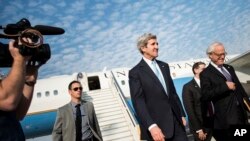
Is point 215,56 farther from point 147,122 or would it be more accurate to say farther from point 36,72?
point 36,72

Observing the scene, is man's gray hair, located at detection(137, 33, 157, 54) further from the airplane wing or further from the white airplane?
the airplane wing

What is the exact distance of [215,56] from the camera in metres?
4.11

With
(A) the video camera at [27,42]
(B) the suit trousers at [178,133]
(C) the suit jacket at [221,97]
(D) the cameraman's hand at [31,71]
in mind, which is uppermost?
(A) the video camera at [27,42]

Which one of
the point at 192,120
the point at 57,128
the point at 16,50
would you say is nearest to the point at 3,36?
the point at 16,50

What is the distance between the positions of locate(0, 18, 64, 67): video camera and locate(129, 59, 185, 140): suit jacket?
1.85 metres

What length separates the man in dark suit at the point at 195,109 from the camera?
526 cm

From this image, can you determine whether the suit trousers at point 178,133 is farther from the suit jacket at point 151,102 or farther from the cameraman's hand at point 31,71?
the cameraman's hand at point 31,71

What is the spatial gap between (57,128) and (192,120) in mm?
2589

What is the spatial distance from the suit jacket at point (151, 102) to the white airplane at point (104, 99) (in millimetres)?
6758

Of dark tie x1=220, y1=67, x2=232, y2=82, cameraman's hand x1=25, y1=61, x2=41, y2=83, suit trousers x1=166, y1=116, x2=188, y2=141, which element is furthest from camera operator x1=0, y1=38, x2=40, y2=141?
dark tie x1=220, y1=67, x2=232, y2=82

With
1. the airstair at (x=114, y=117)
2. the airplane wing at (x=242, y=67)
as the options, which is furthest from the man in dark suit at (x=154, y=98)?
the airplane wing at (x=242, y=67)

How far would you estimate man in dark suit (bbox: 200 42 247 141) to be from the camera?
13.0 feet

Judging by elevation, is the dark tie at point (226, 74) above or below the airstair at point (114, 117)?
above

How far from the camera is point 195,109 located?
5.66 m
